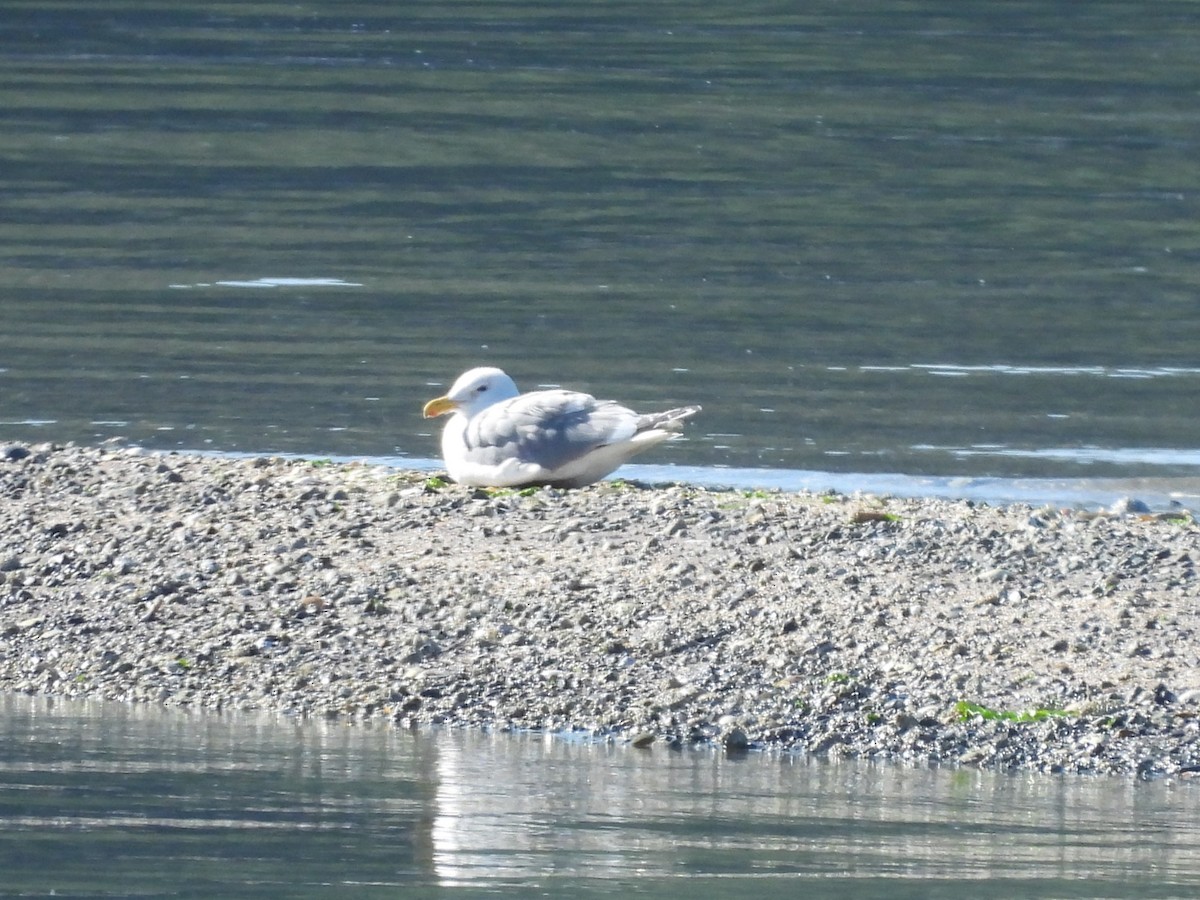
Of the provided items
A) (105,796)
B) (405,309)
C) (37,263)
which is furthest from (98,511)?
(37,263)

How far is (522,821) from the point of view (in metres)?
7.05

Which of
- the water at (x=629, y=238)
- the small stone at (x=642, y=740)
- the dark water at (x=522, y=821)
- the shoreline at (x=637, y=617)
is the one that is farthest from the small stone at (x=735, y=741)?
the water at (x=629, y=238)

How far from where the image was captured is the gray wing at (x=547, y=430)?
453 inches

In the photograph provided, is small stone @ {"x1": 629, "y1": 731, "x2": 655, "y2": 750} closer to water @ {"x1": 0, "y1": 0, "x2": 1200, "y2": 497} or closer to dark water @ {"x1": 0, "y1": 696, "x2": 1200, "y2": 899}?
dark water @ {"x1": 0, "y1": 696, "x2": 1200, "y2": 899}

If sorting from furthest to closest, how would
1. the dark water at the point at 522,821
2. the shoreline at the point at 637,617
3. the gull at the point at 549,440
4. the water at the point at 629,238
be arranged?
the water at the point at 629,238 → the gull at the point at 549,440 → the shoreline at the point at 637,617 → the dark water at the point at 522,821

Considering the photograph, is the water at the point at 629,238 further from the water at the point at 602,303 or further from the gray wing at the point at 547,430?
the gray wing at the point at 547,430

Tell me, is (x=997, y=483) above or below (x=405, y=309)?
below

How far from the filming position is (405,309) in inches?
755

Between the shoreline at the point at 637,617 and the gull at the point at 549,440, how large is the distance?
203mm

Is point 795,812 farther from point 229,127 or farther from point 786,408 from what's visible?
point 229,127

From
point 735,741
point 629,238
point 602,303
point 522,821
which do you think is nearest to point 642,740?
point 735,741

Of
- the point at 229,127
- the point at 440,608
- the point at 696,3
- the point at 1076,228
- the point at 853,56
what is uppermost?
the point at 696,3

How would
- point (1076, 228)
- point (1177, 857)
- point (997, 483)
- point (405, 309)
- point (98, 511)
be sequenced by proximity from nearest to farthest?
1. point (1177, 857)
2. point (98, 511)
3. point (997, 483)
4. point (405, 309)
5. point (1076, 228)

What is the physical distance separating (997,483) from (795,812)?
21.4 feet
